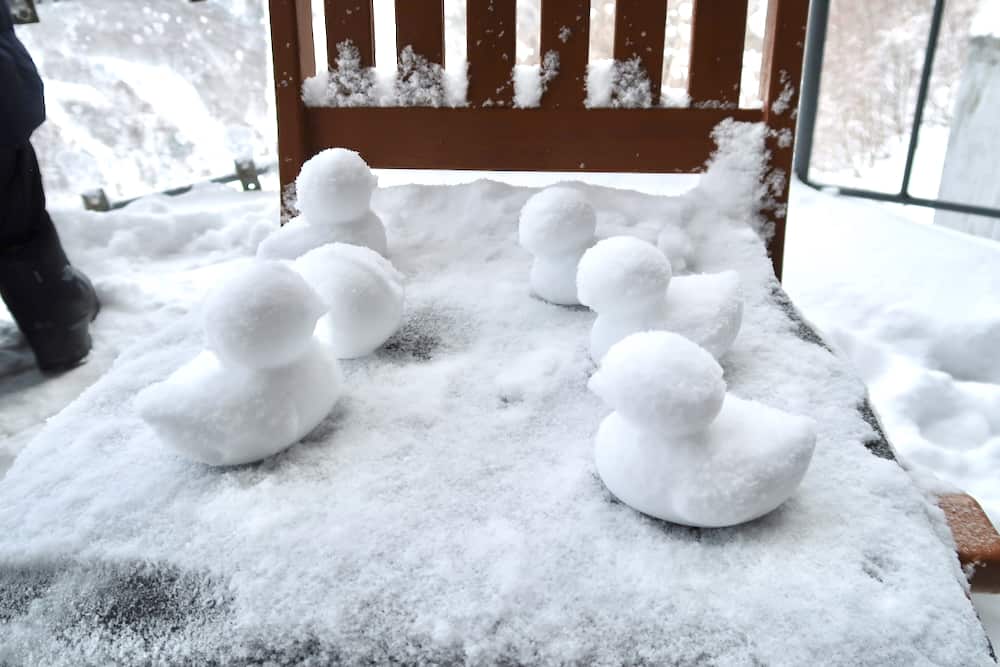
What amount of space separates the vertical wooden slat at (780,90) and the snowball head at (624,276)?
654mm

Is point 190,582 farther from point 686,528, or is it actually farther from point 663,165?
point 663,165

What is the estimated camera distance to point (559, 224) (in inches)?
43.0

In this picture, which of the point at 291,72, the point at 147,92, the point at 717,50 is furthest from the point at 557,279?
the point at 147,92

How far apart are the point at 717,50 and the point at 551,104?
1.02ft

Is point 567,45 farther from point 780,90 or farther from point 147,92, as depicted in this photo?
point 147,92

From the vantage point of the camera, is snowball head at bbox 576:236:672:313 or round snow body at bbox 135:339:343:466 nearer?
round snow body at bbox 135:339:343:466

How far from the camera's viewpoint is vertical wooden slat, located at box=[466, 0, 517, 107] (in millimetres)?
1419

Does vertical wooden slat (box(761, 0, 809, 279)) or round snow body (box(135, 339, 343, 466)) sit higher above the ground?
vertical wooden slat (box(761, 0, 809, 279))

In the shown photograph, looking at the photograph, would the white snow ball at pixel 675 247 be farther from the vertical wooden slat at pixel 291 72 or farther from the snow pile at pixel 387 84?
the vertical wooden slat at pixel 291 72

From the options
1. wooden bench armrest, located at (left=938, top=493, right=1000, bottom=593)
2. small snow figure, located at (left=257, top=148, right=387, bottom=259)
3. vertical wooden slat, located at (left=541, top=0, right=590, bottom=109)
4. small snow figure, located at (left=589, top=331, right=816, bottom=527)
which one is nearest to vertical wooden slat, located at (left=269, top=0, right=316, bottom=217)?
small snow figure, located at (left=257, top=148, right=387, bottom=259)

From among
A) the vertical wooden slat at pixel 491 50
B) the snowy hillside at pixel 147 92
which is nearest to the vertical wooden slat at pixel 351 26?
the vertical wooden slat at pixel 491 50

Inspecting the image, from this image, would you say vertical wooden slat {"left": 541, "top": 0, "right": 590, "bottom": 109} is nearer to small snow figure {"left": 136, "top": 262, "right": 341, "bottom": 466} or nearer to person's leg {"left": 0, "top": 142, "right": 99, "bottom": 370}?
small snow figure {"left": 136, "top": 262, "right": 341, "bottom": 466}

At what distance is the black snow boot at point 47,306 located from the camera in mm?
1871

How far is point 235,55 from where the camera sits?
3.28m
